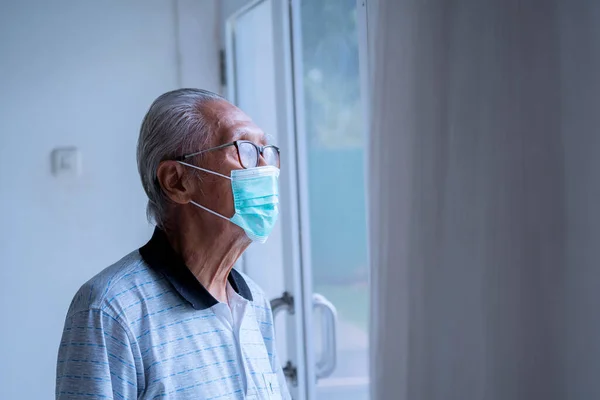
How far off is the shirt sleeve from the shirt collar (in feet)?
0.43

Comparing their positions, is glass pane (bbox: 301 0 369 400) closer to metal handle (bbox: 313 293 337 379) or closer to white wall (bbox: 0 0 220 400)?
metal handle (bbox: 313 293 337 379)

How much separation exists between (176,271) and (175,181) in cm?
18

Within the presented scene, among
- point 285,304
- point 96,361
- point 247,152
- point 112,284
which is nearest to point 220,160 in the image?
point 247,152

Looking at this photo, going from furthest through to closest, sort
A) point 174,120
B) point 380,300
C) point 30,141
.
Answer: point 30,141, point 174,120, point 380,300

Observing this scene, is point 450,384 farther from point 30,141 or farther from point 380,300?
point 30,141

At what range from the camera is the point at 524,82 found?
31cm

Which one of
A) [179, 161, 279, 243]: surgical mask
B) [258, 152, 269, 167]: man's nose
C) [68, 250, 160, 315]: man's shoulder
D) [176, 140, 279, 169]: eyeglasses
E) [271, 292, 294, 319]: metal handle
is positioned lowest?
[271, 292, 294, 319]: metal handle

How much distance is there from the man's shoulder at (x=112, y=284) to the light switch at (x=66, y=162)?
1.40 meters

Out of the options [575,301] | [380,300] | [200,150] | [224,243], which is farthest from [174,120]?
[575,301]

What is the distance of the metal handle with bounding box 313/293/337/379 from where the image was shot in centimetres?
177

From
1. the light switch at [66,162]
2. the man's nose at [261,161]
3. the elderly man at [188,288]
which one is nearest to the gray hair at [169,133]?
the elderly man at [188,288]

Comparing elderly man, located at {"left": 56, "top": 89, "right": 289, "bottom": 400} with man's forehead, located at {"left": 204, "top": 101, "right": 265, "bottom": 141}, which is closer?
elderly man, located at {"left": 56, "top": 89, "right": 289, "bottom": 400}

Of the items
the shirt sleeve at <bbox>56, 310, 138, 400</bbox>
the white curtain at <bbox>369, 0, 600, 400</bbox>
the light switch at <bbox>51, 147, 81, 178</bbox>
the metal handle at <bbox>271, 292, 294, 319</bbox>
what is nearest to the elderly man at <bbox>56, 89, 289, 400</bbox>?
the shirt sleeve at <bbox>56, 310, 138, 400</bbox>

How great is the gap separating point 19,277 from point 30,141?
0.51 meters
